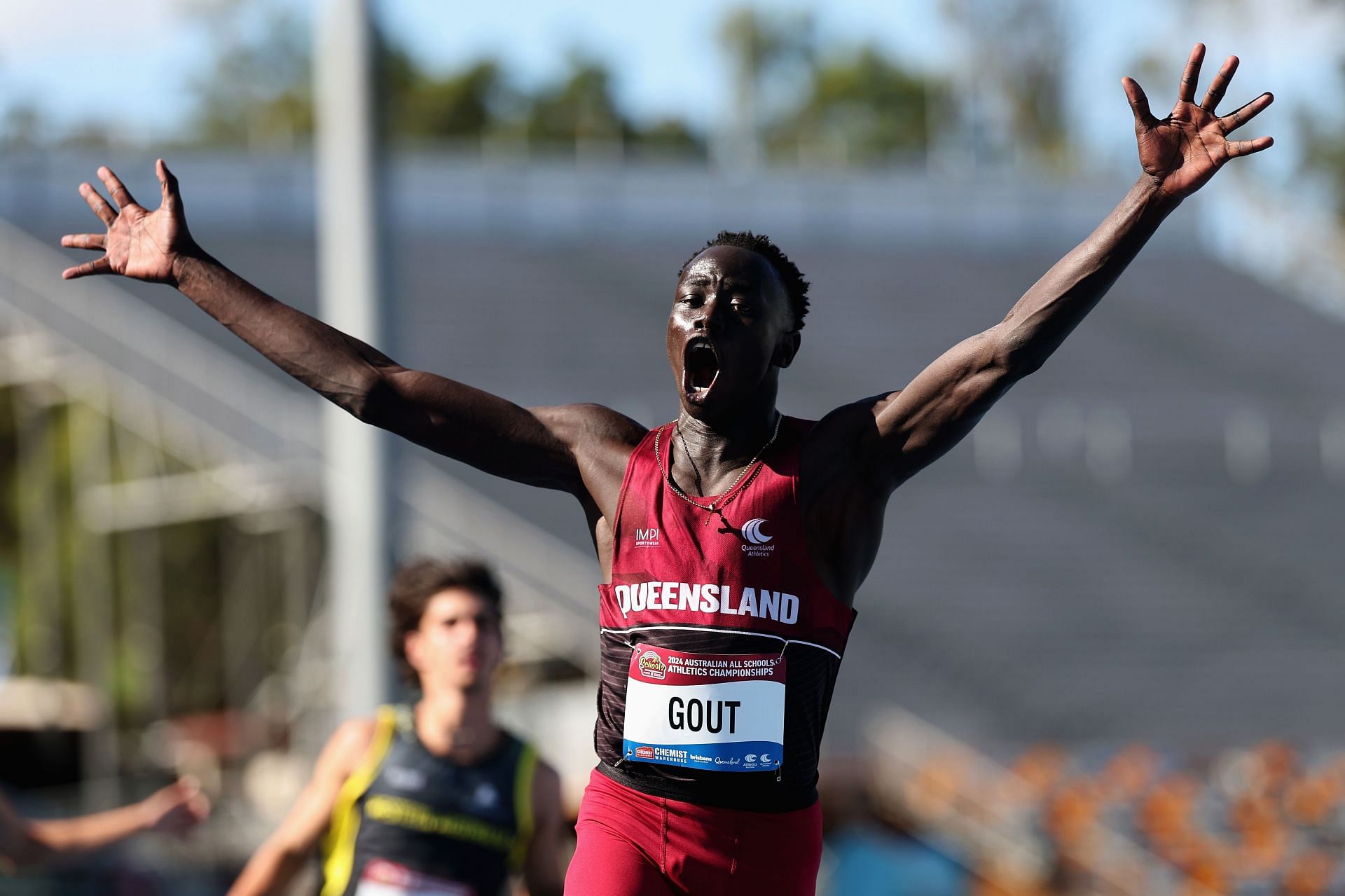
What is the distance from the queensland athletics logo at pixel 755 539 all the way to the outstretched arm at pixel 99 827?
2.71 m

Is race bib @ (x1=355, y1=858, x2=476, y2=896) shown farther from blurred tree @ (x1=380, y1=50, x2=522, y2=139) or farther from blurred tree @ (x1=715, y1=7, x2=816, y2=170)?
blurred tree @ (x1=715, y1=7, x2=816, y2=170)

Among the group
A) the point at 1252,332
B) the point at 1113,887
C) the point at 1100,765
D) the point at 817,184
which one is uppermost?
the point at 817,184

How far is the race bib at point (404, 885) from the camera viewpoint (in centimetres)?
543

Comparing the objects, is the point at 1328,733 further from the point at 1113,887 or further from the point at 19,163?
the point at 19,163

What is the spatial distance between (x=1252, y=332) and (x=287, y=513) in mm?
17726

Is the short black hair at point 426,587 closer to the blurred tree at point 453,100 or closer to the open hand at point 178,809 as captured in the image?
the open hand at point 178,809

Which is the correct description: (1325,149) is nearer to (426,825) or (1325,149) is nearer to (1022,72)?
(1022,72)

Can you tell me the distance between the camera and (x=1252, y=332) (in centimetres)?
2927

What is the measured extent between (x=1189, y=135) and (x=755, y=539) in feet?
4.06

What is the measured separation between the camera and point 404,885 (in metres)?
5.43

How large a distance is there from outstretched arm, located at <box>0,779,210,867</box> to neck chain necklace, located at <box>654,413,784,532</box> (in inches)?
99.5

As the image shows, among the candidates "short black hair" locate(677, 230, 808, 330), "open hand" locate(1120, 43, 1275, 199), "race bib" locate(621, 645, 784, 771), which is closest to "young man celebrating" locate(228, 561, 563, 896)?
"race bib" locate(621, 645, 784, 771)

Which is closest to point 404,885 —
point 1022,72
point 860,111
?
point 1022,72

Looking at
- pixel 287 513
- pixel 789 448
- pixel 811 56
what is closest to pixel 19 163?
pixel 287 513
